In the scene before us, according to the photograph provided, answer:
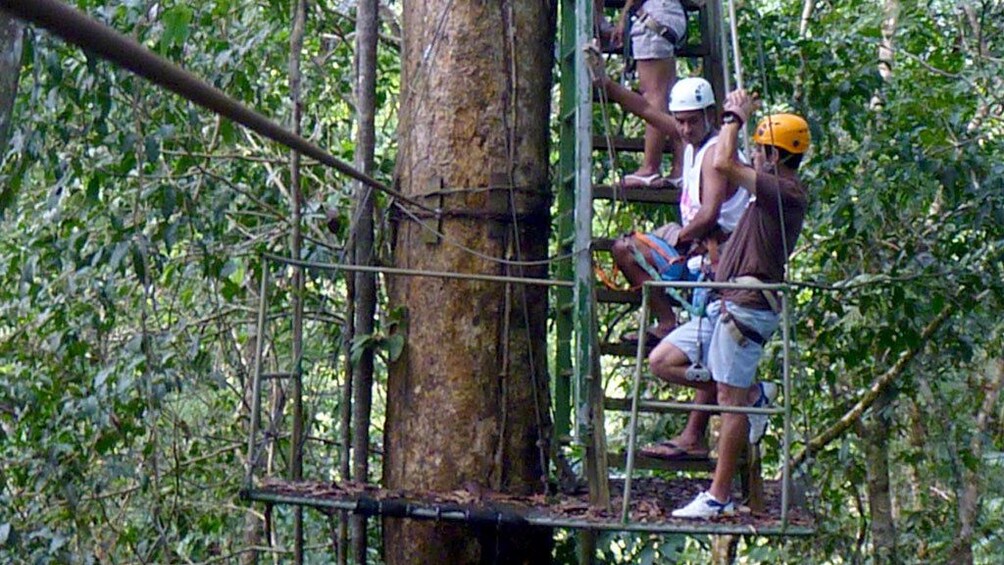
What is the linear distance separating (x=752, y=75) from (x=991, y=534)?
129 inches

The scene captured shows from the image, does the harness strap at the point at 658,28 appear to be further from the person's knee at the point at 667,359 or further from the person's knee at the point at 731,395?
the person's knee at the point at 731,395

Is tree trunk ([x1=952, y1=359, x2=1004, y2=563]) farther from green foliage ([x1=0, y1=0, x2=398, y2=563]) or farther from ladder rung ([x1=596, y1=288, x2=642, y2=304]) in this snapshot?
green foliage ([x1=0, y1=0, x2=398, y2=563])

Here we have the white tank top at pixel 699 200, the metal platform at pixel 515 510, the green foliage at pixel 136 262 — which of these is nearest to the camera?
the metal platform at pixel 515 510

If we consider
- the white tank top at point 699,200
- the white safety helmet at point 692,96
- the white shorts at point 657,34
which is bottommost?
the white tank top at point 699,200

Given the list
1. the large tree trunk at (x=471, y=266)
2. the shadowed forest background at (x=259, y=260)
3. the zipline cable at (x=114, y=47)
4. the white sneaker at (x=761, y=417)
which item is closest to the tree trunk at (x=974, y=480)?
the shadowed forest background at (x=259, y=260)

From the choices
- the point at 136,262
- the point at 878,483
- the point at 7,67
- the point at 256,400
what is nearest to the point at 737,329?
the point at 256,400

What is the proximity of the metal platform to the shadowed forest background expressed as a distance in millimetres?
404

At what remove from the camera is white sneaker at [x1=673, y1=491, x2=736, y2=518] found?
167 inches

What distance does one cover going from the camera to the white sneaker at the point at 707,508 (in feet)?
13.9

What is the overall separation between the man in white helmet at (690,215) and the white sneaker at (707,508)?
0.46 meters

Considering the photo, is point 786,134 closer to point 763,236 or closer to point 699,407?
point 763,236

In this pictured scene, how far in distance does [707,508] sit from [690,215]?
1.06m

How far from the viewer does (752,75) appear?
6574mm

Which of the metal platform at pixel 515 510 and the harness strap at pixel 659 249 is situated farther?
the harness strap at pixel 659 249
